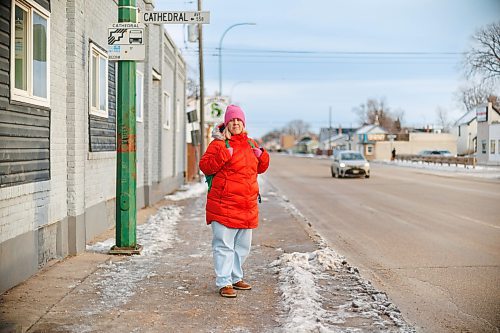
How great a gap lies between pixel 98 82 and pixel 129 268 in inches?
150

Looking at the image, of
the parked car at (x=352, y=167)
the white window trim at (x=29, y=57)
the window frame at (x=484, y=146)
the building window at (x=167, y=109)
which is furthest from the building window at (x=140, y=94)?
the window frame at (x=484, y=146)

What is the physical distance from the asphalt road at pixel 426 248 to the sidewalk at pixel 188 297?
52 cm

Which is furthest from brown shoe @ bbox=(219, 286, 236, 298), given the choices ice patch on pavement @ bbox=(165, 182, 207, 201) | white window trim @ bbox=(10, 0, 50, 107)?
ice patch on pavement @ bbox=(165, 182, 207, 201)

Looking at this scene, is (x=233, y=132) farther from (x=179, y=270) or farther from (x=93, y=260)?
(x=93, y=260)

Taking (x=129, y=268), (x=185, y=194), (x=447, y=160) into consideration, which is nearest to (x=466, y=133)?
(x=447, y=160)

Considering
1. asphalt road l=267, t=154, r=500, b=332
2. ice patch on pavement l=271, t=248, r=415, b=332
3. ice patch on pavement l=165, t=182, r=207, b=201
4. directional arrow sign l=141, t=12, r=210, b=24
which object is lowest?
asphalt road l=267, t=154, r=500, b=332

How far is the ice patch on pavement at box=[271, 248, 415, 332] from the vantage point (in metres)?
5.36

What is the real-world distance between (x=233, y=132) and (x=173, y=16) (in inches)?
109

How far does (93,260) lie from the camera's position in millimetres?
8000

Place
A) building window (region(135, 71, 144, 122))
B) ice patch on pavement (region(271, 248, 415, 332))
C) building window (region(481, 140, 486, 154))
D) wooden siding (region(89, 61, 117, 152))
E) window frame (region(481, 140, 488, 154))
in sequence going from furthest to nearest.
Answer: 1. building window (region(481, 140, 486, 154))
2. window frame (region(481, 140, 488, 154))
3. building window (region(135, 71, 144, 122))
4. wooden siding (region(89, 61, 117, 152))
5. ice patch on pavement (region(271, 248, 415, 332))

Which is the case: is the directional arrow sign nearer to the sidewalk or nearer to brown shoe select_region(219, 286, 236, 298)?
the sidewalk

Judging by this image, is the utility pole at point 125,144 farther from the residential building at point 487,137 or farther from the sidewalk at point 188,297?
the residential building at point 487,137

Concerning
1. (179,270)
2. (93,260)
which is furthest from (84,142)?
(179,270)

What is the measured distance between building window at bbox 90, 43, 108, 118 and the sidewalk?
226cm
